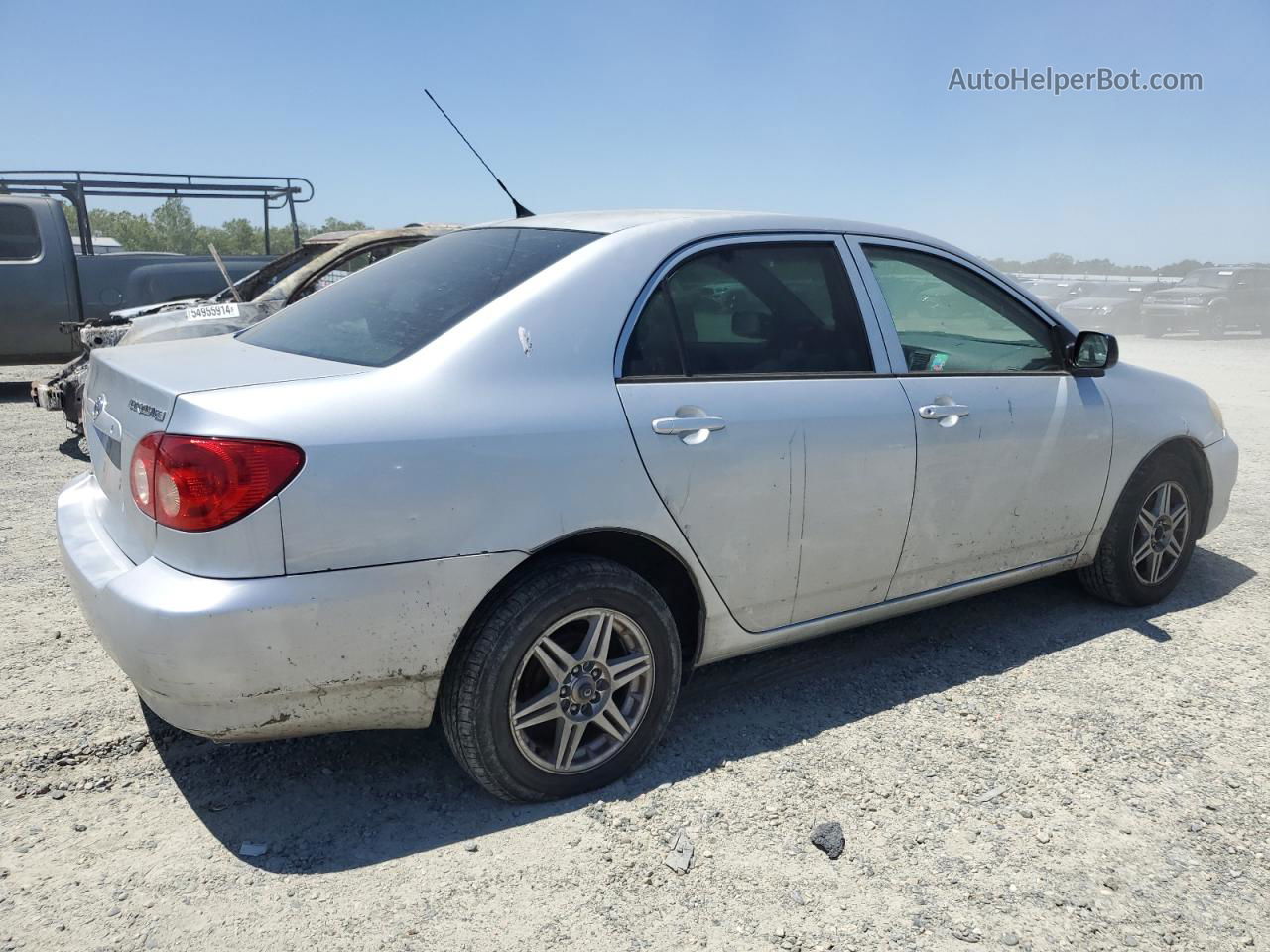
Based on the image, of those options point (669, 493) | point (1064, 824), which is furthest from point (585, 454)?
point (1064, 824)

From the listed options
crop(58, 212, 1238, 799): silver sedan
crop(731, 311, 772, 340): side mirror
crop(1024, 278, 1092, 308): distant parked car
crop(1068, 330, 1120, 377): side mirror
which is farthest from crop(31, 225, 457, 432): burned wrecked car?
crop(1024, 278, 1092, 308): distant parked car

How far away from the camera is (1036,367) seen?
3896 mm

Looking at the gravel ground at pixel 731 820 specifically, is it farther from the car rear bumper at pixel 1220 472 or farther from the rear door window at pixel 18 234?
the rear door window at pixel 18 234

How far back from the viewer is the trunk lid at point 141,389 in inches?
96.8

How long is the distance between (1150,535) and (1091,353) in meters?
0.93

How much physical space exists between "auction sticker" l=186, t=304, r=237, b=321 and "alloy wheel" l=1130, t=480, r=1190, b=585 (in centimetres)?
656

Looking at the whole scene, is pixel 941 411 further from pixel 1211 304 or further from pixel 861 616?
pixel 1211 304

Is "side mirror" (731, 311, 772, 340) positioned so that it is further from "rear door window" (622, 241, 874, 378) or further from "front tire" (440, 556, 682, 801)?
"front tire" (440, 556, 682, 801)

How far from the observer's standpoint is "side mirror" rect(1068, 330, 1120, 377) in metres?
3.93

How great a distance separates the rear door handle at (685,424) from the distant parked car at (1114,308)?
880 inches

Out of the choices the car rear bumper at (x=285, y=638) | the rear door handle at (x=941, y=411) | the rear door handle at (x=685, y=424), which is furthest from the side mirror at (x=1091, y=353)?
the car rear bumper at (x=285, y=638)

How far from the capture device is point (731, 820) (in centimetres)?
276

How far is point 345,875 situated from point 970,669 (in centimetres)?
245

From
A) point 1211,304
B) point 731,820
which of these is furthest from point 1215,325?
point 731,820
